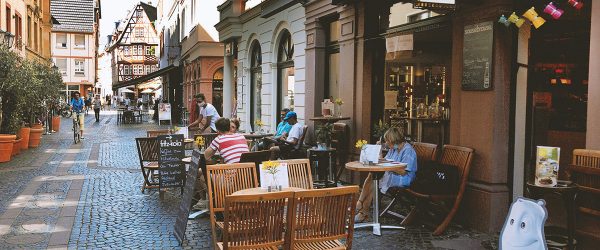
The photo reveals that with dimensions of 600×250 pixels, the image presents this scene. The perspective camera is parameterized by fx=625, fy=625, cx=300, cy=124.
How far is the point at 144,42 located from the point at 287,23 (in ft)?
207

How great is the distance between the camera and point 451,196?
26.0 ft

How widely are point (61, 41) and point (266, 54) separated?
169 feet

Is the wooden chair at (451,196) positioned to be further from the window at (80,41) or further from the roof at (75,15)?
the window at (80,41)

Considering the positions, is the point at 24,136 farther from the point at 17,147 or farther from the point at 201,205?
the point at 201,205

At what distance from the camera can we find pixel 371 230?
795 cm

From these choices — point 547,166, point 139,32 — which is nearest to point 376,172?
point 547,166

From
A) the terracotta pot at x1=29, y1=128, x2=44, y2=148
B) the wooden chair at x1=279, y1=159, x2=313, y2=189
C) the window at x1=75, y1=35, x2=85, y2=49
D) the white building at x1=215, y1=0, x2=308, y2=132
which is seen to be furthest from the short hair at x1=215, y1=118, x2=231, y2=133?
the window at x1=75, y1=35, x2=85, y2=49

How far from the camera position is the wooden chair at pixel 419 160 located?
8.30 m

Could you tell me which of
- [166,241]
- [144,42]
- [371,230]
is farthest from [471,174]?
[144,42]

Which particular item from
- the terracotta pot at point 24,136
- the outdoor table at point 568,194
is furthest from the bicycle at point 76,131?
the outdoor table at point 568,194

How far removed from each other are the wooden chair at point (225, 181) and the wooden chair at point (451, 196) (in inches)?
94.2

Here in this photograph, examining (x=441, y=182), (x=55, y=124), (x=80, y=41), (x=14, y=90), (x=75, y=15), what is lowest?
(x=55, y=124)

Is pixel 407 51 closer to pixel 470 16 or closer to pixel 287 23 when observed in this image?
pixel 470 16

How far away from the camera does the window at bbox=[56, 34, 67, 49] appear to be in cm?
6303
